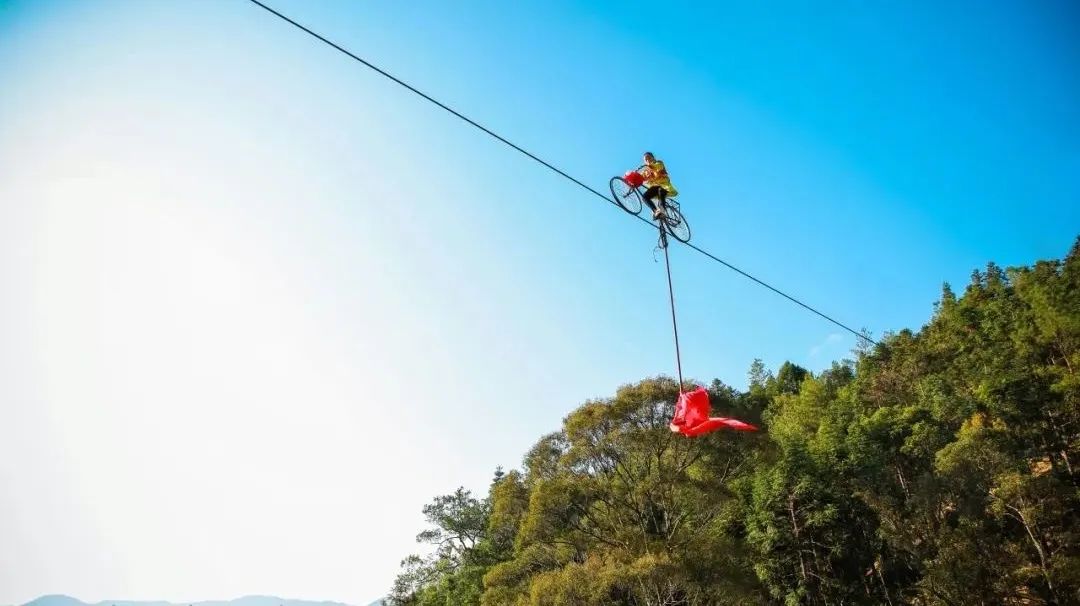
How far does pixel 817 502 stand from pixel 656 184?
64.9ft

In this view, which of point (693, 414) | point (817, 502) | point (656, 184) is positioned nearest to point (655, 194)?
point (656, 184)

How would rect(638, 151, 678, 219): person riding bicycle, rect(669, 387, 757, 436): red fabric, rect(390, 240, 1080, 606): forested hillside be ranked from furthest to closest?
rect(390, 240, 1080, 606): forested hillside → rect(638, 151, 678, 219): person riding bicycle → rect(669, 387, 757, 436): red fabric

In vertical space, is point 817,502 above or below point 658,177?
below

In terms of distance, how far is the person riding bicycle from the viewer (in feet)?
19.6

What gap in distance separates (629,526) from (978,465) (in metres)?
14.7

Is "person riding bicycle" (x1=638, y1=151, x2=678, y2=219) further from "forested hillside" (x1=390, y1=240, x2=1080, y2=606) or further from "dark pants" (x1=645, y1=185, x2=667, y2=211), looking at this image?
"forested hillside" (x1=390, y1=240, x2=1080, y2=606)

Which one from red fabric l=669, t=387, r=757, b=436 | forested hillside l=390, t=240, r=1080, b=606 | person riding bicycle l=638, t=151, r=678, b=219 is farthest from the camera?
forested hillside l=390, t=240, r=1080, b=606

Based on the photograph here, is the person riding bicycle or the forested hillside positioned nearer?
the person riding bicycle

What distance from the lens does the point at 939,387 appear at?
31.2m

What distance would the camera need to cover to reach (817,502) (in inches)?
801

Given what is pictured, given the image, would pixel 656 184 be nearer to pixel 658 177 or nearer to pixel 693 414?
pixel 658 177

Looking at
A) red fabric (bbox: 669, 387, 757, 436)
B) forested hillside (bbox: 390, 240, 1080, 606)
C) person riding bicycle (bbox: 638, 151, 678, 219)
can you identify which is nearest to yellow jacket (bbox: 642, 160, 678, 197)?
person riding bicycle (bbox: 638, 151, 678, 219)

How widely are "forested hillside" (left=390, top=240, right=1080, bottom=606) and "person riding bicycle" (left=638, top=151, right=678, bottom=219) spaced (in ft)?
24.9

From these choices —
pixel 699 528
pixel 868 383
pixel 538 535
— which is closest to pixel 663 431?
→ pixel 699 528
